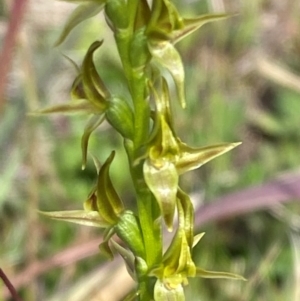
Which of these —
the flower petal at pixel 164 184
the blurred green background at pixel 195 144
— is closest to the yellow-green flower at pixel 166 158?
the flower petal at pixel 164 184

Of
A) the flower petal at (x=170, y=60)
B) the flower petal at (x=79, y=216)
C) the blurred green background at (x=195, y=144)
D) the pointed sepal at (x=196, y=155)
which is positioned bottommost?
the blurred green background at (x=195, y=144)

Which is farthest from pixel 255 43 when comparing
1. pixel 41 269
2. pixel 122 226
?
pixel 122 226

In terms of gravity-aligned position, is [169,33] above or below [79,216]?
above

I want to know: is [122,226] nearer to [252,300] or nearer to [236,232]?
[252,300]

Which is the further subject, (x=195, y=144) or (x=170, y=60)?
(x=195, y=144)

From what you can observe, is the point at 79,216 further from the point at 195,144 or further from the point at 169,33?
the point at 195,144

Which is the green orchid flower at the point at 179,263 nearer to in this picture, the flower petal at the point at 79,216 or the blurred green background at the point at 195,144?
the flower petal at the point at 79,216

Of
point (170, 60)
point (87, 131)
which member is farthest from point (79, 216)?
point (170, 60)

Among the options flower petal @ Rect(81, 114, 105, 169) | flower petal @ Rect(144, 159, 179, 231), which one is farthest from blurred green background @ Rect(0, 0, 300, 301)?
flower petal @ Rect(144, 159, 179, 231)
